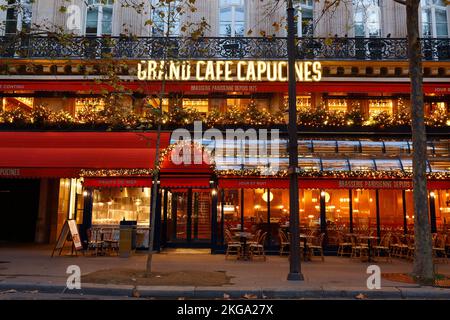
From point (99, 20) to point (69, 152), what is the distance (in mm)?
6204

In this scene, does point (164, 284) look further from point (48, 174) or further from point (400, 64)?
point (400, 64)

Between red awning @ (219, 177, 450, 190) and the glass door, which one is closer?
red awning @ (219, 177, 450, 190)

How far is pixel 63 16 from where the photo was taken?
702 inches

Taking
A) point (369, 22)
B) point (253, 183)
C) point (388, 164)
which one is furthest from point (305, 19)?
point (253, 183)

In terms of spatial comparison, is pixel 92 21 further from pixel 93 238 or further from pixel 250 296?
pixel 250 296

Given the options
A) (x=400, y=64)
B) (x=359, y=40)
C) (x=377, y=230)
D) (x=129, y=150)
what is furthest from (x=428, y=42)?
(x=129, y=150)

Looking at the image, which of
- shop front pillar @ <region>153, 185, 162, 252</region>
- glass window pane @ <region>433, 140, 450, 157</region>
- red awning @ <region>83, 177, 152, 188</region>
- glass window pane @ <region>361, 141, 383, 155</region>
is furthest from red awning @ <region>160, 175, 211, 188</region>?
glass window pane @ <region>433, 140, 450, 157</region>

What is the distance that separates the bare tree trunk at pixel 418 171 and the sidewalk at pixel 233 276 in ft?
2.52

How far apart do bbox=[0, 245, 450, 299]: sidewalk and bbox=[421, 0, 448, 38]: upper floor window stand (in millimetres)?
9637

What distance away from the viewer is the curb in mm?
8820

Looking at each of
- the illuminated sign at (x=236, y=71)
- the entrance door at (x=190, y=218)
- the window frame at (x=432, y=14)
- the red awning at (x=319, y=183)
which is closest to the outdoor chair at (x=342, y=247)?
the red awning at (x=319, y=183)

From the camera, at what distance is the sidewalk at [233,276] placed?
8891 millimetres

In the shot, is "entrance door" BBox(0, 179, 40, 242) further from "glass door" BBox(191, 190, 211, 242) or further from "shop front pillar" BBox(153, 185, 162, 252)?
"glass door" BBox(191, 190, 211, 242)

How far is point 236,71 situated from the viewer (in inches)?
648
